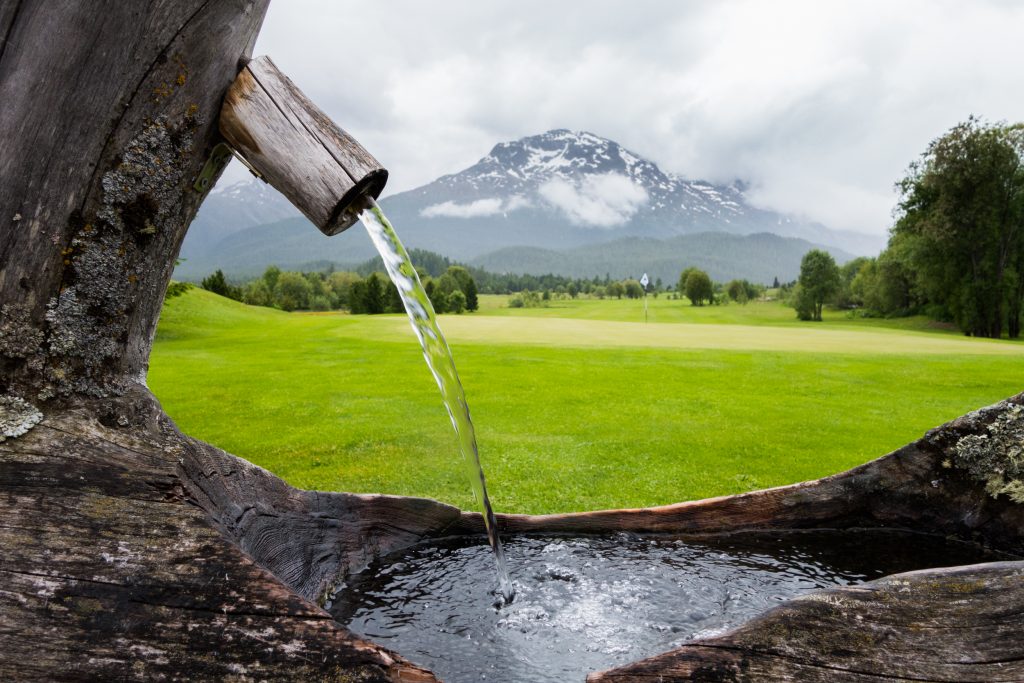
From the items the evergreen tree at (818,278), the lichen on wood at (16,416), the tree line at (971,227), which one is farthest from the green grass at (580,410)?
the evergreen tree at (818,278)

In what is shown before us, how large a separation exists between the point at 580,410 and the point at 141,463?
1013 centimetres

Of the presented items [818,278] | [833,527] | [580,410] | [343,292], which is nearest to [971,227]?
[818,278]

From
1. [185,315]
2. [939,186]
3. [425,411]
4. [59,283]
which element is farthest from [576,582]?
[939,186]

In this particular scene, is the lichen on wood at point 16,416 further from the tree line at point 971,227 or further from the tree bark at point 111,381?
the tree line at point 971,227

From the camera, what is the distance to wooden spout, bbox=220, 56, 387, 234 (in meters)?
2.36

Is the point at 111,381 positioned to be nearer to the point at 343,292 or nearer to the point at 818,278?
the point at 818,278

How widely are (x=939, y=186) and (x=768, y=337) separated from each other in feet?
72.8

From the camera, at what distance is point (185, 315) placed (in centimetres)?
3594

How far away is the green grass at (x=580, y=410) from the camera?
7457 millimetres

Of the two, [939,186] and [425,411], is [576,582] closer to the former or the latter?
[425,411]

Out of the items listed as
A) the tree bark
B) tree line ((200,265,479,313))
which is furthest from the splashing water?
tree line ((200,265,479,313))

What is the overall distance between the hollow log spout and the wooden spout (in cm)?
1

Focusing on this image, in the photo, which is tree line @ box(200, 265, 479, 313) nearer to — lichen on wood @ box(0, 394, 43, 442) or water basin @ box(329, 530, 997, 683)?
water basin @ box(329, 530, 997, 683)

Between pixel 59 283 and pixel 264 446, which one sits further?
pixel 264 446
